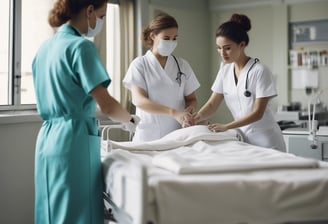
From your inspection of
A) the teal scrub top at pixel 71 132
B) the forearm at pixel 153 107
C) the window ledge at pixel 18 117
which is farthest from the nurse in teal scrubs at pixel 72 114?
the window ledge at pixel 18 117

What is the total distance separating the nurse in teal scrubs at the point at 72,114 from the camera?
1.66 meters

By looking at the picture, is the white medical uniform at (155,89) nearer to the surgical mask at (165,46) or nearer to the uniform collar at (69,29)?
the surgical mask at (165,46)

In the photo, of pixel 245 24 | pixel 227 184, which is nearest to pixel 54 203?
pixel 227 184

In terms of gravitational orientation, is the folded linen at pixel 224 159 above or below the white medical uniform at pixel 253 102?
below

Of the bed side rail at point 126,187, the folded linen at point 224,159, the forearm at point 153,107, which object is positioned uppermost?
the forearm at point 153,107

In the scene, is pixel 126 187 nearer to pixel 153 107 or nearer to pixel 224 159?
pixel 224 159

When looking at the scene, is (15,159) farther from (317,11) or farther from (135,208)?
(317,11)

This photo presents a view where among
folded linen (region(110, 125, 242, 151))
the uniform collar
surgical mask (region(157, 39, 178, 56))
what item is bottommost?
folded linen (region(110, 125, 242, 151))

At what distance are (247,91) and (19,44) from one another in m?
1.74

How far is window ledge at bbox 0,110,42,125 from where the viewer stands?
294 centimetres

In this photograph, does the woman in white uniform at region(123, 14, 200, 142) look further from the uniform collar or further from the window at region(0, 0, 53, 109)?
the window at region(0, 0, 53, 109)

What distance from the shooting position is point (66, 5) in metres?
1.75

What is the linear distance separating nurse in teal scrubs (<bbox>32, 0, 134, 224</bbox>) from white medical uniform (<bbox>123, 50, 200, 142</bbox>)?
2.47 ft

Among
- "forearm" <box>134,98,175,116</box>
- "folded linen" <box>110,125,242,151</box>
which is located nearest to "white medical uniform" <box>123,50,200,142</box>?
"forearm" <box>134,98,175,116</box>
